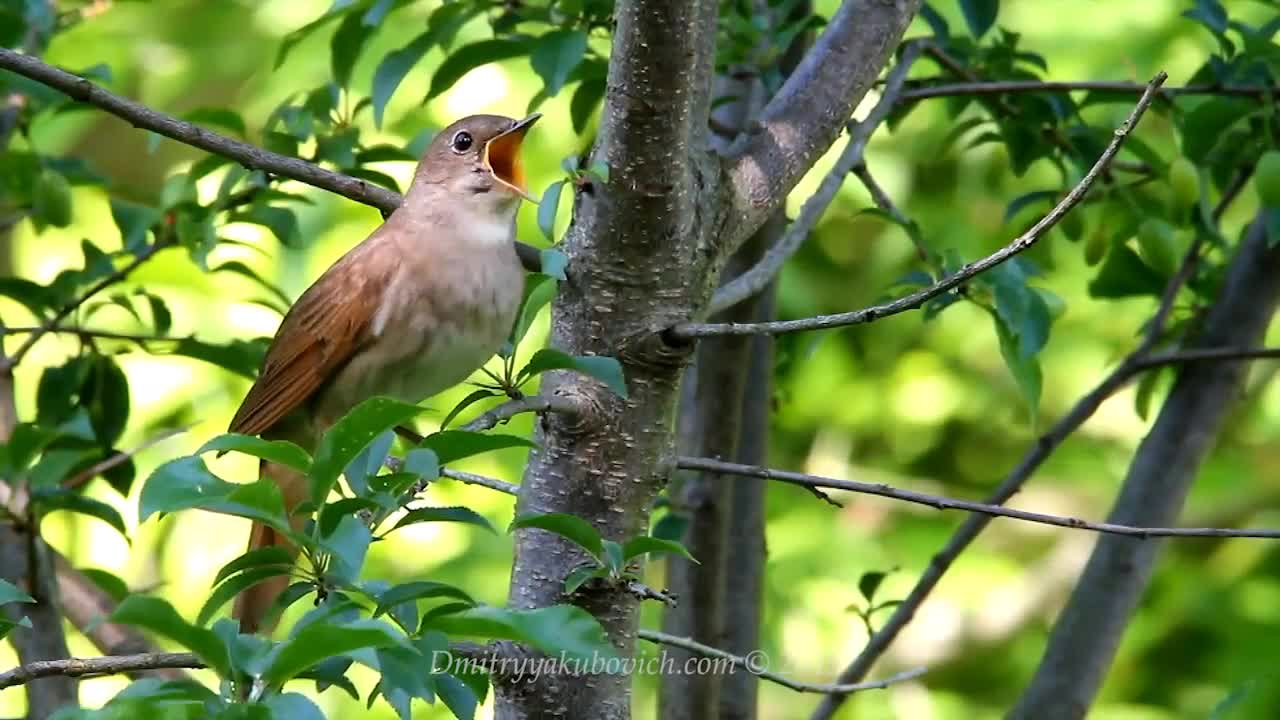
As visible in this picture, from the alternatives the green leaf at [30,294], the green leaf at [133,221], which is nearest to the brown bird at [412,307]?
the green leaf at [133,221]

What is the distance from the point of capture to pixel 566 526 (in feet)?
6.06

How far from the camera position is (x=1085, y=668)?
3400 mm

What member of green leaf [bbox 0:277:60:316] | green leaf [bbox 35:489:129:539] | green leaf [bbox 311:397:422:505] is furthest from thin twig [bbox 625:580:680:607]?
green leaf [bbox 0:277:60:316]

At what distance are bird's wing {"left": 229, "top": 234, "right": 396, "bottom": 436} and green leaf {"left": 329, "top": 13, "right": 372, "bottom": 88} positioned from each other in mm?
351

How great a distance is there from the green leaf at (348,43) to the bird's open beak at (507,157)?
0.36 metres

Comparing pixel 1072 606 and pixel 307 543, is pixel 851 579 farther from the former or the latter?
pixel 307 543

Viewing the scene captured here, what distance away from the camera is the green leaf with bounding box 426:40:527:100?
124 inches

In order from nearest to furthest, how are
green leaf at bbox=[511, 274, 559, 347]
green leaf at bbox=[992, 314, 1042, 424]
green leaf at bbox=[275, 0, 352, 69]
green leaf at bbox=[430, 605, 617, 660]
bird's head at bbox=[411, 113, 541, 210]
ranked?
green leaf at bbox=[430, 605, 617, 660] < green leaf at bbox=[511, 274, 559, 347] < green leaf at bbox=[275, 0, 352, 69] < green leaf at bbox=[992, 314, 1042, 424] < bird's head at bbox=[411, 113, 541, 210]

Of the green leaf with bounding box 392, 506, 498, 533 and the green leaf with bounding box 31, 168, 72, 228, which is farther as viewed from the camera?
the green leaf with bounding box 31, 168, 72, 228

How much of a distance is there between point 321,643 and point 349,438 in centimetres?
31

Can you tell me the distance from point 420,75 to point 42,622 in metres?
2.55

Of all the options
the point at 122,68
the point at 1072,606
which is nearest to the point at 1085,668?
the point at 1072,606

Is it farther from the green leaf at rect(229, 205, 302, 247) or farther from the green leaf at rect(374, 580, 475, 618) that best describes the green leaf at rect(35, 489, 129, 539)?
the green leaf at rect(374, 580, 475, 618)

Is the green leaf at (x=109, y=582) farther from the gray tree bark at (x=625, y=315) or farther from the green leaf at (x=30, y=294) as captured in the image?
the gray tree bark at (x=625, y=315)
